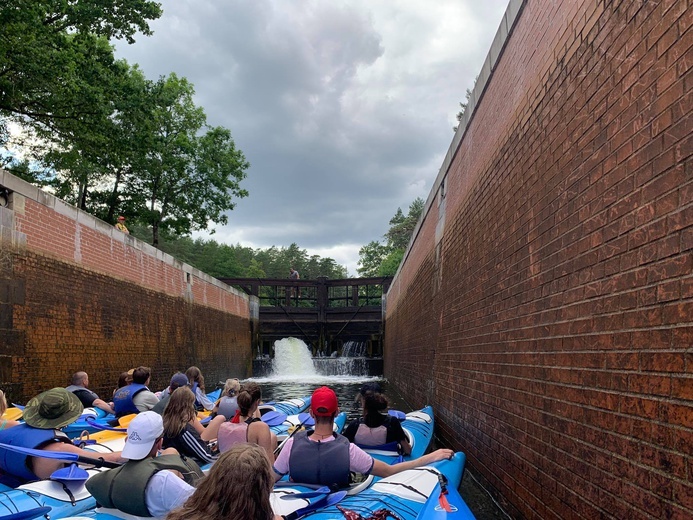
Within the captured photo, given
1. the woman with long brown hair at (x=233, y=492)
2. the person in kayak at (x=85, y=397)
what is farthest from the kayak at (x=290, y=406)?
the woman with long brown hair at (x=233, y=492)

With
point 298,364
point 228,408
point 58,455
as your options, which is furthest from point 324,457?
point 298,364

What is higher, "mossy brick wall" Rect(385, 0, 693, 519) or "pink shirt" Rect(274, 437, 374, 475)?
"mossy brick wall" Rect(385, 0, 693, 519)

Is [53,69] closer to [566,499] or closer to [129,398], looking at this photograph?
[129,398]

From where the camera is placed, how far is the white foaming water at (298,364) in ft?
92.0

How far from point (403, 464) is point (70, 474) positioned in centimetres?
276

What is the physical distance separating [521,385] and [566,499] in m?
1.08

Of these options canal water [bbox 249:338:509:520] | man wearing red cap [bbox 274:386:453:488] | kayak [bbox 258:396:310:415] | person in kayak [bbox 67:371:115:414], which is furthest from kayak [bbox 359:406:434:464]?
canal water [bbox 249:338:509:520]

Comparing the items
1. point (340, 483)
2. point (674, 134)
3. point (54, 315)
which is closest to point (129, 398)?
point (54, 315)

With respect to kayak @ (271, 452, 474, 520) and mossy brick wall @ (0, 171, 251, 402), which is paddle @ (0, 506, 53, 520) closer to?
kayak @ (271, 452, 474, 520)

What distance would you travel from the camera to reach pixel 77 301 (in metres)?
10.1

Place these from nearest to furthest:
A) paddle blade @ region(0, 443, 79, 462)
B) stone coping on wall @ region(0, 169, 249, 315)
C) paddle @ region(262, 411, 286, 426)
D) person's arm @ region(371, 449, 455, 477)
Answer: paddle blade @ region(0, 443, 79, 462)
person's arm @ region(371, 449, 455, 477)
paddle @ region(262, 411, 286, 426)
stone coping on wall @ region(0, 169, 249, 315)

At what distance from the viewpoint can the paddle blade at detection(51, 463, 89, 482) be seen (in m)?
4.09

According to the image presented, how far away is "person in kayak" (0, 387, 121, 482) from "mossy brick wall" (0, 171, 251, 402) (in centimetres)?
411

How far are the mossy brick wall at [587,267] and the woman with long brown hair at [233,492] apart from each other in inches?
66.4
